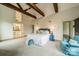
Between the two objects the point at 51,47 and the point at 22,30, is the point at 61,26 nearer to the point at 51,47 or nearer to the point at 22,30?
the point at 51,47

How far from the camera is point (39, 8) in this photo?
2.43m

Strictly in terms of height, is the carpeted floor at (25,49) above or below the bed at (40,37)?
below

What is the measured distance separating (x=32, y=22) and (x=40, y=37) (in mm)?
413

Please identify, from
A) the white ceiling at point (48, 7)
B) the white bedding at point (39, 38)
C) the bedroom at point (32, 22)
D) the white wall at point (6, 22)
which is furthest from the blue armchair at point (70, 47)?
the white wall at point (6, 22)

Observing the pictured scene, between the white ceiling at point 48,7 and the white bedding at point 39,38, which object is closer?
the white ceiling at point 48,7

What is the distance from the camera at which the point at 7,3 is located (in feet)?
7.19

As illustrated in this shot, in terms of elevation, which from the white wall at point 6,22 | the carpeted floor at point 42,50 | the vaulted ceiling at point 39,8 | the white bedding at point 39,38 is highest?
the vaulted ceiling at point 39,8

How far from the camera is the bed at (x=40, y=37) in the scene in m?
2.45

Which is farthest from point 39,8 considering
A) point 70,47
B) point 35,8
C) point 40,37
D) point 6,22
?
point 70,47

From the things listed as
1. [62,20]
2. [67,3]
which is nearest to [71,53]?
[62,20]

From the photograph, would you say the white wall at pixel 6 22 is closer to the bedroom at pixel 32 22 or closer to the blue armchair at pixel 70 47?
the bedroom at pixel 32 22

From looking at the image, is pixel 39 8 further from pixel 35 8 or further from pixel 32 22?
pixel 32 22

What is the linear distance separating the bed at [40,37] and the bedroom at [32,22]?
7cm

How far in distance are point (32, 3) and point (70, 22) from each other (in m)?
0.97
